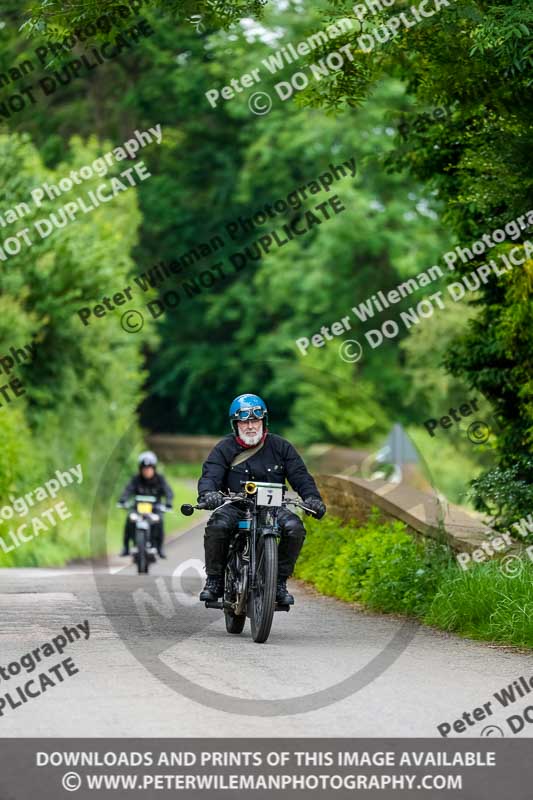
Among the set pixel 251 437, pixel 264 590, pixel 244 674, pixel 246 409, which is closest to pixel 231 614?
pixel 264 590

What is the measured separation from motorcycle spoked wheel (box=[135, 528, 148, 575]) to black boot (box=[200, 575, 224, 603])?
9075 millimetres

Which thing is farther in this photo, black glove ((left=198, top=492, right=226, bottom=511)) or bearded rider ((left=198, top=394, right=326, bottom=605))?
bearded rider ((left=198, top=394, right=326, bottom=605))

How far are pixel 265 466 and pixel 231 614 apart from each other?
115 cm

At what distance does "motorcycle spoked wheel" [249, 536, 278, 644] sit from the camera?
11.0m

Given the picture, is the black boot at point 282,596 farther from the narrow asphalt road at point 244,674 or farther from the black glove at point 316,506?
the black glove at point 316,506

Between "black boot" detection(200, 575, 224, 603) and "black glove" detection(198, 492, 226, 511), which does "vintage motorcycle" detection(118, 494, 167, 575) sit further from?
"black glove" detection(198, 492, 226, 511)

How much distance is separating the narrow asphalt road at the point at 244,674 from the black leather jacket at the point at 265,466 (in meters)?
1.14

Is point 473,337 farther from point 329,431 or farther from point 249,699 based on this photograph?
point 329,431

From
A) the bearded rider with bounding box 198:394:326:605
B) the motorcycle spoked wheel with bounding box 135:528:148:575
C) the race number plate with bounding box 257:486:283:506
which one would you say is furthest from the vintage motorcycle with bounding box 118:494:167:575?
the race number plate with bounding box 257:486:283:506

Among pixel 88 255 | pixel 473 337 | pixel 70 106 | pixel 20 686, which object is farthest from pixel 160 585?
pixel 70 106

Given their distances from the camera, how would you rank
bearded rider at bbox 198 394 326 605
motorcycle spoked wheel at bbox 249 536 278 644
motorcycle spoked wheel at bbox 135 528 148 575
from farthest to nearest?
motorcycle spoked wheel at bbox 135 528 148 575 → bearded rider at bbox 198 394 326 605 → motorcycle spoked wheel at bbox 249 536 278 644

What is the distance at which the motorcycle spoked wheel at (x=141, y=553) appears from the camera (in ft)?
68.4

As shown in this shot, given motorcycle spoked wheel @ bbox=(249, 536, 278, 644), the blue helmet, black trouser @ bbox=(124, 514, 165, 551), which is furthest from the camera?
black trouser @ bbox=(124, 514, 165, 551)

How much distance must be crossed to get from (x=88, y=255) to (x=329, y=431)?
17853 millimetres
